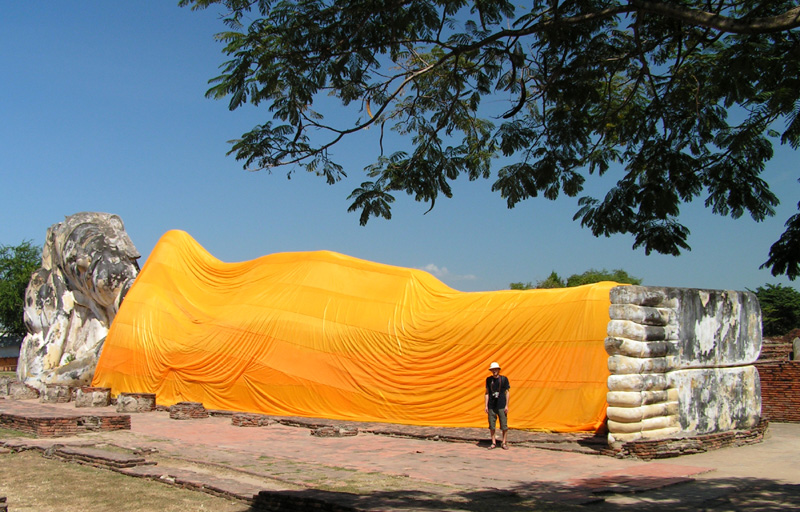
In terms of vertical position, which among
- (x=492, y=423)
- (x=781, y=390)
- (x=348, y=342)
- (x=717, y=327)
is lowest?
(x=492, y=423)

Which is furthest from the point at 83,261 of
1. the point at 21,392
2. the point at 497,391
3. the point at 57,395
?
the point at 497,391

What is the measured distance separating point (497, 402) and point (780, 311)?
30351 millimetres

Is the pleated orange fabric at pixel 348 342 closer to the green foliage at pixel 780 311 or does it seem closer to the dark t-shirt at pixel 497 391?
the dark t-shirt at pixel 497 391

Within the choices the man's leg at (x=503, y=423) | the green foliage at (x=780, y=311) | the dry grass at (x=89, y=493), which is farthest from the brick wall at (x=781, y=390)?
the green foliage at (x=780, y=311)

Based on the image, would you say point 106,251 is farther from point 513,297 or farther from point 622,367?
point 622,367

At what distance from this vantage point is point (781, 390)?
13523 millimetres

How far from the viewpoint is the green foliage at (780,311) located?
116ft

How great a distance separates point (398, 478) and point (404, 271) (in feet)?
24.9

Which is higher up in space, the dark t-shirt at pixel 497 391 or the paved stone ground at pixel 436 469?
the dark t-shirt at pixel 497 391

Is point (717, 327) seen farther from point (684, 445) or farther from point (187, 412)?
point (187, 412)

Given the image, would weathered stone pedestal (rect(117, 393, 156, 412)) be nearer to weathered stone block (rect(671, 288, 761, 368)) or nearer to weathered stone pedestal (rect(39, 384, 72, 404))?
weathered stone pedestal (rect(39, 384, 72, 404))

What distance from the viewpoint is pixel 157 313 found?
59.2 feet

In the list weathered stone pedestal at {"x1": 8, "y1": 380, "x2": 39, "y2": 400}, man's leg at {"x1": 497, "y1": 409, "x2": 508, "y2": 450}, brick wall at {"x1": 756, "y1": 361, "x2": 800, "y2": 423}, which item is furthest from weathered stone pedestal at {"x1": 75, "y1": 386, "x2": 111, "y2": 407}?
brick wall at {"x1": 756, "y1": 361, "x2": 800, "y2": 423}

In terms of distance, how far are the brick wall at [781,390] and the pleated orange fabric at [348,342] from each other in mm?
4114
